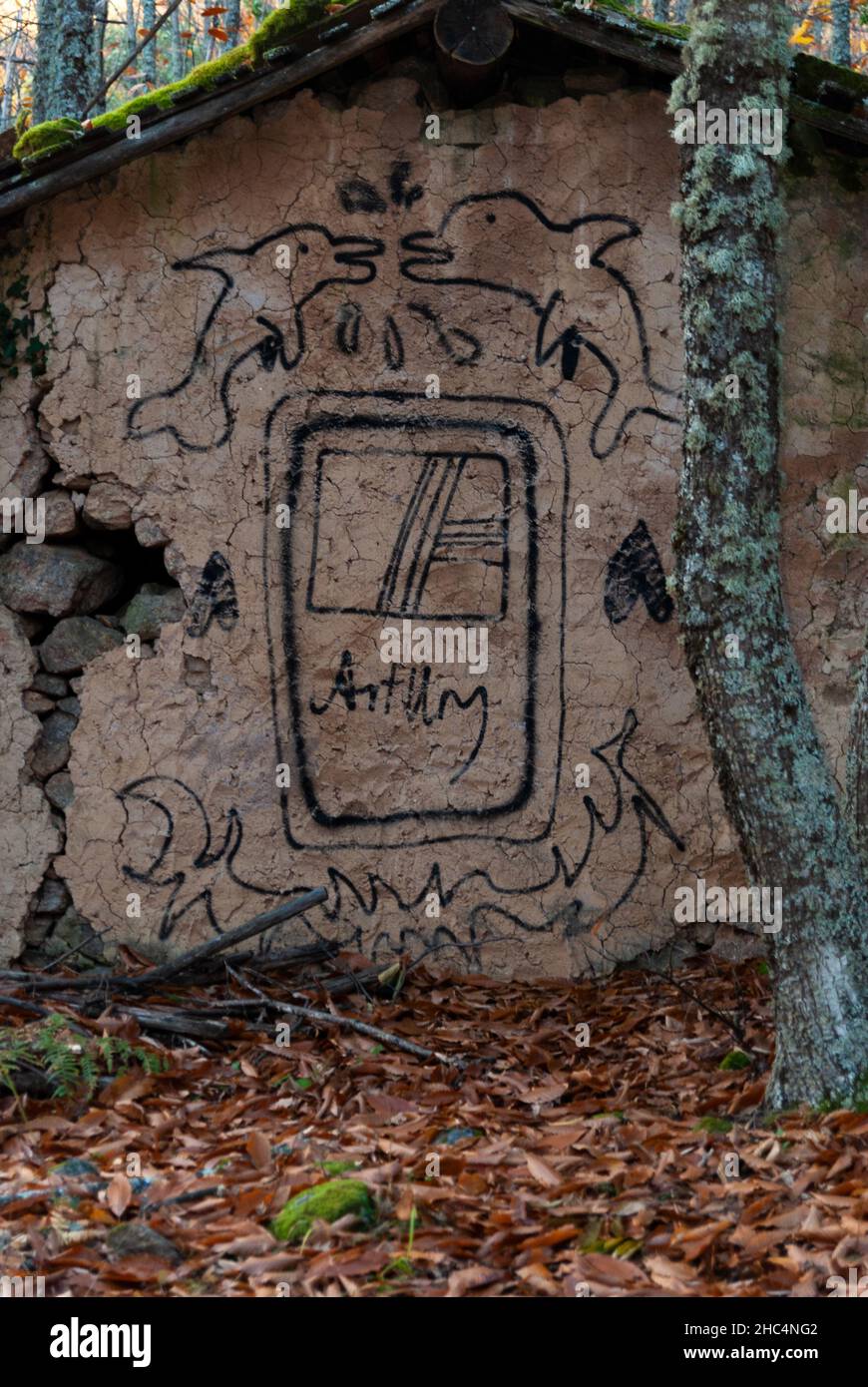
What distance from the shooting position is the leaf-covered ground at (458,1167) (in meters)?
3.54

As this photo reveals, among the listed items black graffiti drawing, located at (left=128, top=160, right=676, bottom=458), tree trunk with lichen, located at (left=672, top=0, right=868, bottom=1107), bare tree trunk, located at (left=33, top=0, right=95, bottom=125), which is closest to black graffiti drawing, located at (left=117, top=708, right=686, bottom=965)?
black graffiti drawing, located at (left=128, top=160, right=676, bottom=458)

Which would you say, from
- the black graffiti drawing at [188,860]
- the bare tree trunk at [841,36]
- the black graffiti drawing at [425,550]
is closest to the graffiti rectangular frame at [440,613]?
the black graffiti drawing at [425,550]

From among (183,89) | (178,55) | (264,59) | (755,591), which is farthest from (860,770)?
(178,55)

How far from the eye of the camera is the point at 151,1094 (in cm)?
493

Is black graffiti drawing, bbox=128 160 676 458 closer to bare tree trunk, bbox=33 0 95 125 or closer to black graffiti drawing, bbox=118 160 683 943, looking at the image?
black graffiti drawing, bbox=118 160 683 943

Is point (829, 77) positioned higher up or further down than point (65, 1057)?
higher up

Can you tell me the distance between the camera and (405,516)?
6238mm

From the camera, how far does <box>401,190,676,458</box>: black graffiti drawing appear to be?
246 inches

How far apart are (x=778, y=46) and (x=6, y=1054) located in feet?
13.5

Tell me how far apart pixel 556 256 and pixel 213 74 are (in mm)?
1617

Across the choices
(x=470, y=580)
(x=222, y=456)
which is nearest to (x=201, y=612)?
(x=222, y=456)

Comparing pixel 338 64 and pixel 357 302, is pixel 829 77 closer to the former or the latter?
pixel 338 64

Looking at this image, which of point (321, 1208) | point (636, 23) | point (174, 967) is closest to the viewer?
point (321, 1208)

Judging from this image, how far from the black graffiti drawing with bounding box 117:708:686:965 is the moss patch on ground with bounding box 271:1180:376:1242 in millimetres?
2378
